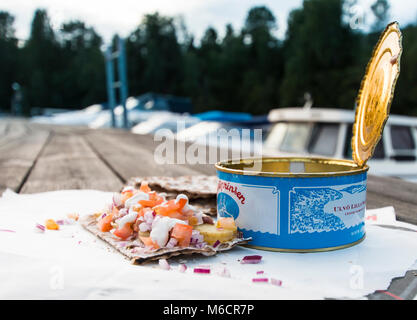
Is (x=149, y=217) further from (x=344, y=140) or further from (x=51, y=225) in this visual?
(x=344, y=140)

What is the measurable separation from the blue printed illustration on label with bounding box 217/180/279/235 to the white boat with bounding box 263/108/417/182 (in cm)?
410

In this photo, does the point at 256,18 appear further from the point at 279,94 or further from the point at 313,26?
the point at 313,26

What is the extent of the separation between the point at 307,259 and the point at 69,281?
0.57 meters

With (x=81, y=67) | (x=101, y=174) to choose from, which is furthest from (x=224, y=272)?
(x=81, y=67)

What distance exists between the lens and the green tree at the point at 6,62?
143 feet

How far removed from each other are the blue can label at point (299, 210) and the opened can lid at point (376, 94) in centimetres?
15

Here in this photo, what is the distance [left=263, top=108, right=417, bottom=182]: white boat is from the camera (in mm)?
5781

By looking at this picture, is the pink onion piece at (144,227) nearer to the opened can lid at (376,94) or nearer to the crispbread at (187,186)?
the crispbread at (187,186)

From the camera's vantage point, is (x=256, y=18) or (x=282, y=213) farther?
(x=256, y=18)

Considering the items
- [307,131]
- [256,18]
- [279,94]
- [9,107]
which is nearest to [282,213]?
[307,131]

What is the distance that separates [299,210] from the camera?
1.09 m

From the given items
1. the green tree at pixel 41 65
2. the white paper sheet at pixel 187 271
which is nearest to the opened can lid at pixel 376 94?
the white paper sheet at pixel 187 271

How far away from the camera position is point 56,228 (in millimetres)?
1355
